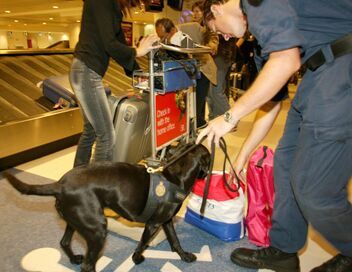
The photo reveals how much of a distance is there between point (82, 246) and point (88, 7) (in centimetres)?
165

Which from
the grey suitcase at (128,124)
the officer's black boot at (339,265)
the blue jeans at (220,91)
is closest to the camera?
the officer's black boot at (339,265)

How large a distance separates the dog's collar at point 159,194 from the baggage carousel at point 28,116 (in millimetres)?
2273

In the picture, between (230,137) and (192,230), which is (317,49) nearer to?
(192,230)

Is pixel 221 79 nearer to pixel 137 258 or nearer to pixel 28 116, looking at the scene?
pixel 28 116

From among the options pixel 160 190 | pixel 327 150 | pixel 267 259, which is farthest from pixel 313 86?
pixel 267 259

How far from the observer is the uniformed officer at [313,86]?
43.0 inches

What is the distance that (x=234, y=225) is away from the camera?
2098 mm

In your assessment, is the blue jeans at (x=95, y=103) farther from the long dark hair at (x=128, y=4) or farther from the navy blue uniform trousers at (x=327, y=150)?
the navy blue uniform trousers at (x=327, y=150)

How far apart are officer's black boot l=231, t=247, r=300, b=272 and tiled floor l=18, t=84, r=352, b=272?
0.16 m

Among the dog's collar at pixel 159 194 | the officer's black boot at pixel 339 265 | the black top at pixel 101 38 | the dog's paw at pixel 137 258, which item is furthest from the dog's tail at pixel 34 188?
the officer's black boot at pixel 339 265

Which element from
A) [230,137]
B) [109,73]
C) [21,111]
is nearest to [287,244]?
[230,137]

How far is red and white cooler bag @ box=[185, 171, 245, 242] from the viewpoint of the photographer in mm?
2068

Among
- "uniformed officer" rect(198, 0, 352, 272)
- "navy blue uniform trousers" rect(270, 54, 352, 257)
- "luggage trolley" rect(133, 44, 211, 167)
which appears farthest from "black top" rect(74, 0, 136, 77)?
"navy blue uniform trousers" rect(270, 54, 352, 257)

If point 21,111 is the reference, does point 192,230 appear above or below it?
below
